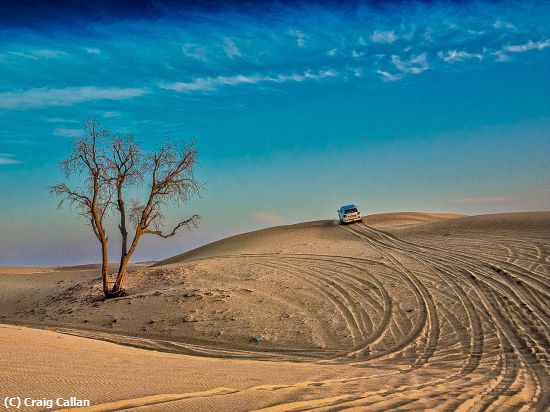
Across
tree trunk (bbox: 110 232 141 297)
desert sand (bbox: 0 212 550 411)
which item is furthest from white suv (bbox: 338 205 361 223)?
tree trunk (bbox: 110 232 141 297)

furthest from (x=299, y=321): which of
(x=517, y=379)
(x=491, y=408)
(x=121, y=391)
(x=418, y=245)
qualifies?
(x=418, y=245)

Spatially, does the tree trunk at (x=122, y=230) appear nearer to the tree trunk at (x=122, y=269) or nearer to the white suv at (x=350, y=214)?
the tree trunk at (x=122, y=269)

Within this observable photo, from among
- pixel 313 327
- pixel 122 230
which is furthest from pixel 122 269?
pixel 313 327

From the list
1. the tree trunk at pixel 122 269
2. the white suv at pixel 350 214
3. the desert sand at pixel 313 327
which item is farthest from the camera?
the white suv at pixel 350 214

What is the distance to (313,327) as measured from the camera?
588 inches

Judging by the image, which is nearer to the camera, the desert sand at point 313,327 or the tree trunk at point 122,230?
the desert sand at point 313,327

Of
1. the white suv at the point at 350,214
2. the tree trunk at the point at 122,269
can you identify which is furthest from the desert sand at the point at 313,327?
the white suv at the point at 350,214

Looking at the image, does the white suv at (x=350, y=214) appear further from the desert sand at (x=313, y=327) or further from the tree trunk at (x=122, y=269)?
the tree trunk at (x=122, y=269)

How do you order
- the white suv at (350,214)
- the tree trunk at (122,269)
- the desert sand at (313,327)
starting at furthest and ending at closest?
the white suv at (350,214) < the tree trunk at (122,269) < the desert sand at (313,327)

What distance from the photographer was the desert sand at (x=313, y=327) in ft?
21.6

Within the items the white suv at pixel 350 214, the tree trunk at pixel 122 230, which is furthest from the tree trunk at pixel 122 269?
the white suv at pixel 350 214

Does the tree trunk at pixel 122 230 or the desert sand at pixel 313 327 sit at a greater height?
the tree trunk at pixel 122 230

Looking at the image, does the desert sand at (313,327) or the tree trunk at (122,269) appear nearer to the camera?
the desert sand at (313,327)

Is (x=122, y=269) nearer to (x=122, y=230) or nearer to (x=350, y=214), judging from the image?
(x=122, y=230)
